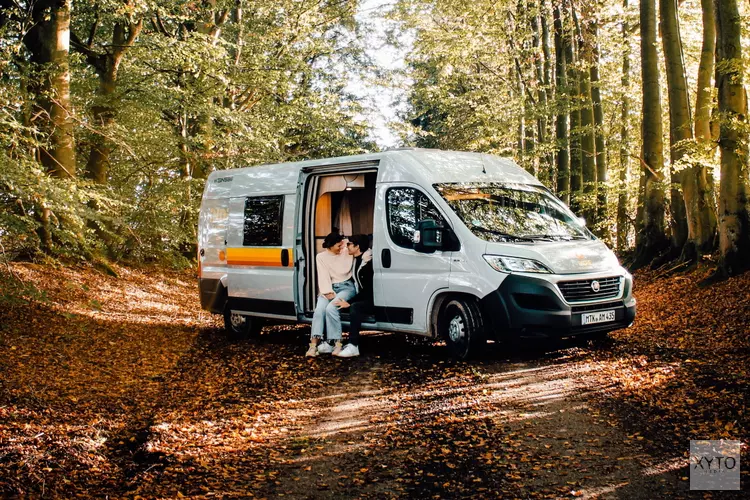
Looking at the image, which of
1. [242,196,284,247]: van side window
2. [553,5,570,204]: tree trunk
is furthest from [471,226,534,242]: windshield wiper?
[553,5,570,204]: tree trunk

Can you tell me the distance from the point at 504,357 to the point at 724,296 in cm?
484

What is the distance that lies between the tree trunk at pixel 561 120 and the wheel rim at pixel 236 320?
10789mm

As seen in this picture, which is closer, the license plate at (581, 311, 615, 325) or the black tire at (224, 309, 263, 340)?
the license plate at (581, 311, 615, 325)

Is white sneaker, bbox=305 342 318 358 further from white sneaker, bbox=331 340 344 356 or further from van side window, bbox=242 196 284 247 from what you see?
van side window, bbox=242 196 284 247

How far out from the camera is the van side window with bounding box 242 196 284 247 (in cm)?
1061

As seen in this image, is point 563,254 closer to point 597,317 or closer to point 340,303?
point 597,317

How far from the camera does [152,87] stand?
1912 cm

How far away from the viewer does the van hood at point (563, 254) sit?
8094mm

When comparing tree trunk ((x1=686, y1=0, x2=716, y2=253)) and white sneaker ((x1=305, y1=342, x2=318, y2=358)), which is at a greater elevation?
tree trunk ((x1=686, y1=0, x2=716, y2=253))

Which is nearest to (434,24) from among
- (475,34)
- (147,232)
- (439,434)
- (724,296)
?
(475,34)

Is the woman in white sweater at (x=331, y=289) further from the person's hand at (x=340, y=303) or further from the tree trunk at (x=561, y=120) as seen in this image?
the tree trunk at (x=561, y=120)

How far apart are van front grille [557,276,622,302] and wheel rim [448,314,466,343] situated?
46.0 inches

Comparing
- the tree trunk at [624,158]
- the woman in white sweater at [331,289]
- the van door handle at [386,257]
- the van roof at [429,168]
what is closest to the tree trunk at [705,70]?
the tree trunk at [624,158]

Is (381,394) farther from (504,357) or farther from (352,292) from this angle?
(352,292)
